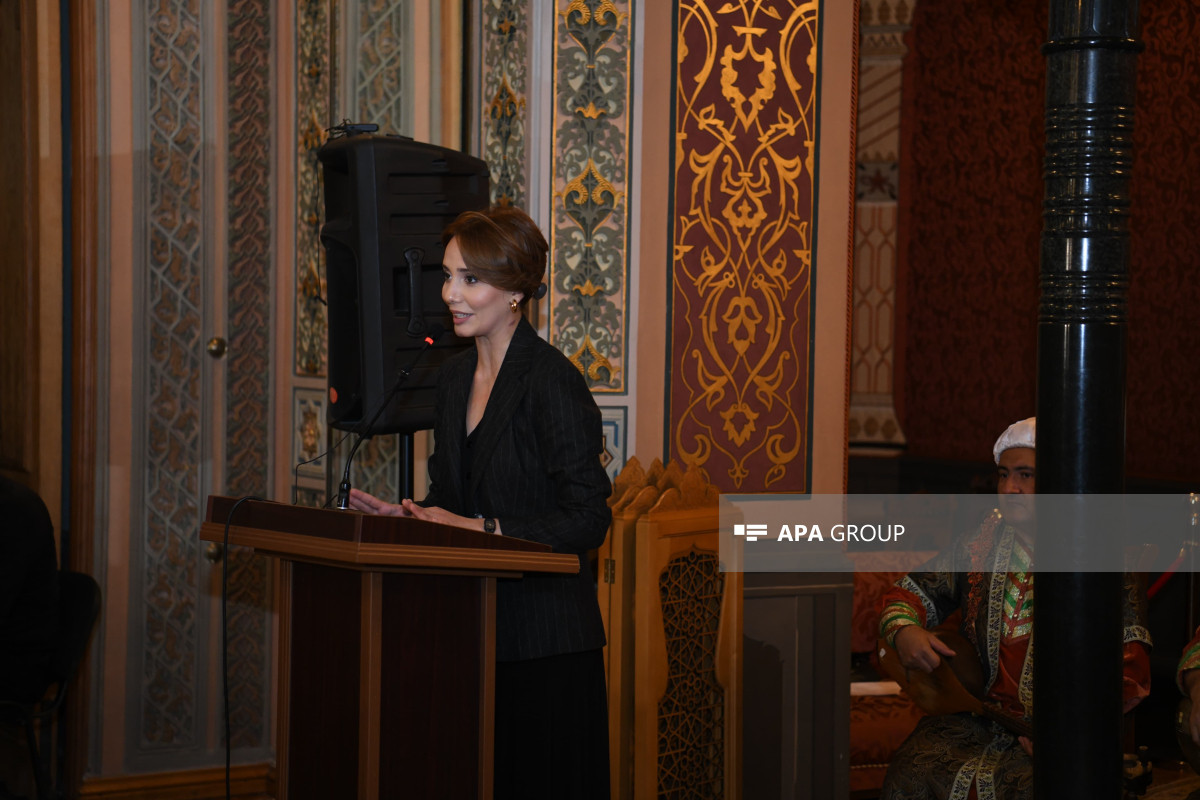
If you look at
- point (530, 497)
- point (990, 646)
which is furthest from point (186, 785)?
point (990, 646)

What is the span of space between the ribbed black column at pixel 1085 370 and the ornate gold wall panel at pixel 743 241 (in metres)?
1.61

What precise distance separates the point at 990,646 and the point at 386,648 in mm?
1522

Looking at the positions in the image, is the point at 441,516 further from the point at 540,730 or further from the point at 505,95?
the point at 505,95

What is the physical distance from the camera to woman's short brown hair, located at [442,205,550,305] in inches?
91.9

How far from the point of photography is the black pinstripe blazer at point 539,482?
2311 millimetres

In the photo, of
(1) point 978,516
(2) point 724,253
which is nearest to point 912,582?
(1) point 978,516

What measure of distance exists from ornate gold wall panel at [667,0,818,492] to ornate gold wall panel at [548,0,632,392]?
6.3 inches

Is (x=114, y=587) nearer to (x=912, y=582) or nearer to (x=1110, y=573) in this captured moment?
(x=912, y=582)

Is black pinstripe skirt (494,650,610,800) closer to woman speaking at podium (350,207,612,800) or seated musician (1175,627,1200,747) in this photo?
woman speaking at podium (350,207,612,800)

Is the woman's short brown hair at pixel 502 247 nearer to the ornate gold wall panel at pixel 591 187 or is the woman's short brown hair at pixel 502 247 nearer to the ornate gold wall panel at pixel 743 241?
the ornate gold wall panel at pixel 591 187

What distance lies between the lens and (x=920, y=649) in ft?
9.57

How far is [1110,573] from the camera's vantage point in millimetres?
1972

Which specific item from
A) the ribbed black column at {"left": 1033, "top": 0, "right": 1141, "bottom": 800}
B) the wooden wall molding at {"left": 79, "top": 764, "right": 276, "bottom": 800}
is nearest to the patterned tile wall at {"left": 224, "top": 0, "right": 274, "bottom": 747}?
the wooden wall molding at {"left": 79, "top": 764, "right": 276, "bottom": 800}

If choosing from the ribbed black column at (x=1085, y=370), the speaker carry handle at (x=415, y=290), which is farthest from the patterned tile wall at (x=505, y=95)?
the ribbed black column at (x=1085, y=370)
